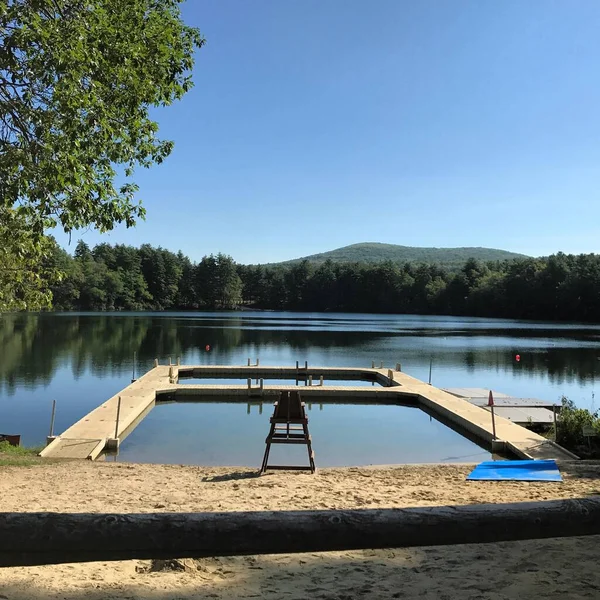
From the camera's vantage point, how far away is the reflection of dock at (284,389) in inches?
482

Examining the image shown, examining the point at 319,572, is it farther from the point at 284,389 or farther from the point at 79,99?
the point at 284,389

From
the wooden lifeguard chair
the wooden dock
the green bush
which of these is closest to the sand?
the wooden lifeguard chair

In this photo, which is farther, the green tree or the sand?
the green tree

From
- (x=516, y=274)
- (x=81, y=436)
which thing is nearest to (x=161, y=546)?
(x=81, y=436)

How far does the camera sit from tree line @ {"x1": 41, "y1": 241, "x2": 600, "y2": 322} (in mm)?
92375

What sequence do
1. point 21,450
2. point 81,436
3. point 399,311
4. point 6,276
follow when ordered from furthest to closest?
1. point 399,311
2. point 81,436
3. point 21,450
4. point 6,276

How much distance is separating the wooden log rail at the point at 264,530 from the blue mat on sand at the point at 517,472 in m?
6.84

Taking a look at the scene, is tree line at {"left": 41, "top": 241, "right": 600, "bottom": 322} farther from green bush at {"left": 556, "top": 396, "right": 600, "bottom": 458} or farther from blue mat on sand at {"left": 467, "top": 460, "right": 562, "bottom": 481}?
blue mat on sand at {"left": 467, "top": 460, "right": 562, "bottom": 481}

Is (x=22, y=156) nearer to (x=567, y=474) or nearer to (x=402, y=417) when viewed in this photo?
(x=567, y=474)

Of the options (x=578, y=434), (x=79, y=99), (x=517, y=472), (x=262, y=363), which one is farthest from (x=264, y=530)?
(x=262, y=363)

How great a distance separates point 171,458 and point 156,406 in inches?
286

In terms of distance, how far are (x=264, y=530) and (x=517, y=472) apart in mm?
8024

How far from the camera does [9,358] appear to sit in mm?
30172

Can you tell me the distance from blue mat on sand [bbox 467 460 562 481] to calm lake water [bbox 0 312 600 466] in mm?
3593
